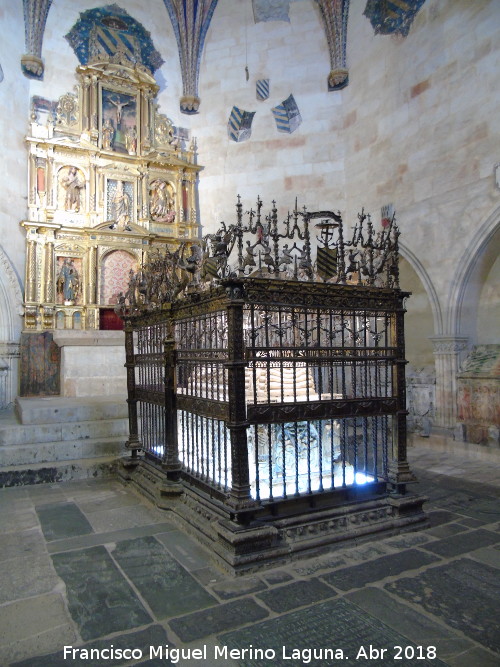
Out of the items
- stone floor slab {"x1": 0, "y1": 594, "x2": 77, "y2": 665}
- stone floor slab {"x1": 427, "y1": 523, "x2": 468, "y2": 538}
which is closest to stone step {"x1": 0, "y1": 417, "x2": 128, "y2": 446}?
stone floor slab {"x1": 0, "y1": 594, "x2": 77, "y2": 665}

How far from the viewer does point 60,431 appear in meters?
6.02

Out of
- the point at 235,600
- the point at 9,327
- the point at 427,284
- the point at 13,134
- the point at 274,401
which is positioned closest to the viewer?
the point at 235,600

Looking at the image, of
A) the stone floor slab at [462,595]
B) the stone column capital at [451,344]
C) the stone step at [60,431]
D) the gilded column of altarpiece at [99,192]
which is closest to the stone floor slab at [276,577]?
the stone floor slab at [462,595]

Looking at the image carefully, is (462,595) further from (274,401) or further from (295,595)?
(274,401)

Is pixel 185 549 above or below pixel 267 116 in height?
below

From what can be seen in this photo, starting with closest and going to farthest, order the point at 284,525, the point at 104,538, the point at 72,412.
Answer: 1. the point at 284,525
2. the point at 104,538
3. the point at 72,412

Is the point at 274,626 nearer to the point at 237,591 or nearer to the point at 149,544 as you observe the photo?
the point at 237,591

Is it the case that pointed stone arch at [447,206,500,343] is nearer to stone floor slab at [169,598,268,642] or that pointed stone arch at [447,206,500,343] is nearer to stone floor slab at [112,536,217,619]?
stone floor slab at [112,536,217,619]

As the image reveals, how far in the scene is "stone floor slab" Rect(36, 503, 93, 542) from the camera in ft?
12.7

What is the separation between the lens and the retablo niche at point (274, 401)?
3.38 metres

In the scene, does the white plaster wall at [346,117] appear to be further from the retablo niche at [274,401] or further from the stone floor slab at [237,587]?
the stone floor slab at [237,587]

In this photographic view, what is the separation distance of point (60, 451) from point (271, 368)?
3.09 meters

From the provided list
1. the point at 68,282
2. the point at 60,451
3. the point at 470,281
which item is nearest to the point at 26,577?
the point at 60,451

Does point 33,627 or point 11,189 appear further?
point 11,189
